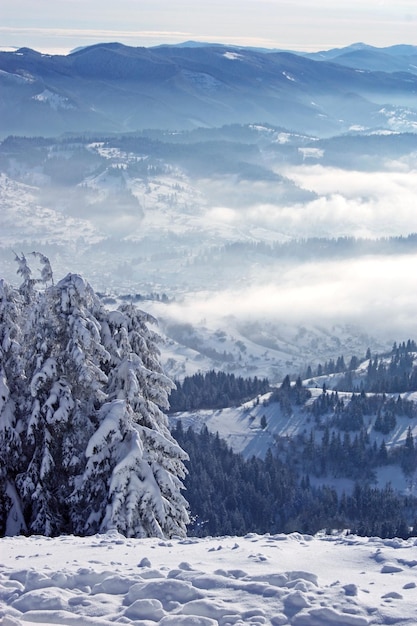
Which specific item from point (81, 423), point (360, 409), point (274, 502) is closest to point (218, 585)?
point (81, 423)

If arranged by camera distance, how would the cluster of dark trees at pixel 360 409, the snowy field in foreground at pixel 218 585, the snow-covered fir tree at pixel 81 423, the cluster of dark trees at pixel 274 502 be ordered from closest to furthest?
the snowy field in foreground at pixel 218 585 < the snow-covered fir tree at pixel 81 423 < the cluster of dark trees at pixel 274 502 < the cluster of dark trees at pixel 360 409

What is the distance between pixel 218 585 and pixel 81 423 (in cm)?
1402

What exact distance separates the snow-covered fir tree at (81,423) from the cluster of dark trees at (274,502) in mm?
86185

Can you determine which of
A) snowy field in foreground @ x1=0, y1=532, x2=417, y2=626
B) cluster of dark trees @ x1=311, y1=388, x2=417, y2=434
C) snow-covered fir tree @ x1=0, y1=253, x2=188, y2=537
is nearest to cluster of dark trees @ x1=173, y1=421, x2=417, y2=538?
cluster of dark trees @ x1=311, y1=388, x2=417, y2=434

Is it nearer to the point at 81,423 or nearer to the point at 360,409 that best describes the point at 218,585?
the point at 81,423

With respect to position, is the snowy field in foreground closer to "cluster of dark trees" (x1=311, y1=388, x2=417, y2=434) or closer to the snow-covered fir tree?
the snow-covered fir tree

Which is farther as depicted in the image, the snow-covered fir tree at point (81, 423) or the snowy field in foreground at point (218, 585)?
the snow-covered fir tree at point (81, 423)

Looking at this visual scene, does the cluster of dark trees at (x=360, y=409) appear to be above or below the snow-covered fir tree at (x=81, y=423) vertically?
below

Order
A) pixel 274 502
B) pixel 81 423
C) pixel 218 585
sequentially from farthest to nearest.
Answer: pixel 274 502 < pixel 81 423 < pixel 218 585

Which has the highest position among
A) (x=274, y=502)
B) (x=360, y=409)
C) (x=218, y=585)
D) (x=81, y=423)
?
(x=218, y=585)

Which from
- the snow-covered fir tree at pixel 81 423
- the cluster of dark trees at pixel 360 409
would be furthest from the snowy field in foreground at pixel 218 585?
the cluster of dark trees at pixel 360 409

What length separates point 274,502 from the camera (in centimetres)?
13350

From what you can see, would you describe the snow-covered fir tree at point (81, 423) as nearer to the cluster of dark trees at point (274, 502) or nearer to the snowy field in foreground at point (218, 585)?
the snowy field in foreground at point (218, 585)

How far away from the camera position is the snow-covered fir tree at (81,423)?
2606 cm
